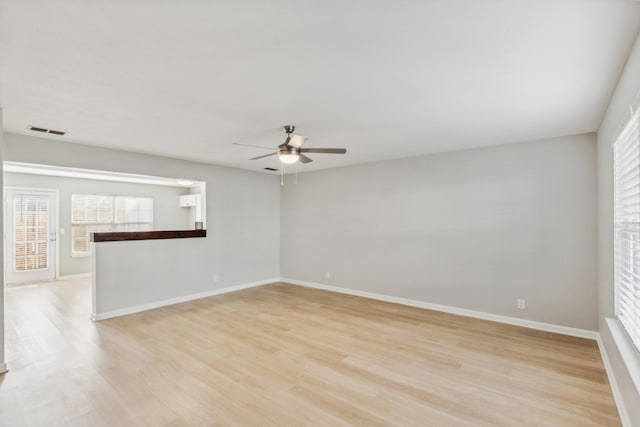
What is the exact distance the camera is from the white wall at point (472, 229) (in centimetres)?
378

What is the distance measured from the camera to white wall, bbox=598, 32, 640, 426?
1.88 metres

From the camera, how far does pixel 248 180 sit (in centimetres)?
642

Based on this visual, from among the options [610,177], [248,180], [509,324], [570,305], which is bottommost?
[509,324]

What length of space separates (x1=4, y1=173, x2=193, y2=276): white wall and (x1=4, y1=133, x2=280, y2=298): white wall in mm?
3489

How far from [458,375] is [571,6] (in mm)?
2824

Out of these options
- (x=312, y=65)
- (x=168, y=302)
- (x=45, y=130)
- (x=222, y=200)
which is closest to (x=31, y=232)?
(x=168, y=302)

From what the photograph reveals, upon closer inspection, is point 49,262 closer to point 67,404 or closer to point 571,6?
point 67,404

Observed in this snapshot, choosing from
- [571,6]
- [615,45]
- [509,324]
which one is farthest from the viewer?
[509,324]

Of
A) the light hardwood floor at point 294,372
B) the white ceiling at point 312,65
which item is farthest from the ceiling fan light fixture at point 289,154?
the light hardwood floor at point 294,372

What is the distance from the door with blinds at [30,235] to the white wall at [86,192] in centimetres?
→ 16

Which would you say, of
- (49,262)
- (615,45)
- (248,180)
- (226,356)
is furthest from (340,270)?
(49,262)

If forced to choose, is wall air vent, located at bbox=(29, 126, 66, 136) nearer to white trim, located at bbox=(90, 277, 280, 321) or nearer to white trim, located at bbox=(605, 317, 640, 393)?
white trim, located at bbox=(90, 277, 280, 321)

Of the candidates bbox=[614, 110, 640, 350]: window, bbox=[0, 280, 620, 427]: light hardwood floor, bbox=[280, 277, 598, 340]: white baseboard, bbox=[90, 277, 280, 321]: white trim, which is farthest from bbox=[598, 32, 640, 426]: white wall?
bbox=[90, 277, 280, 321]: white trim

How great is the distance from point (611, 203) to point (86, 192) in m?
9.59
